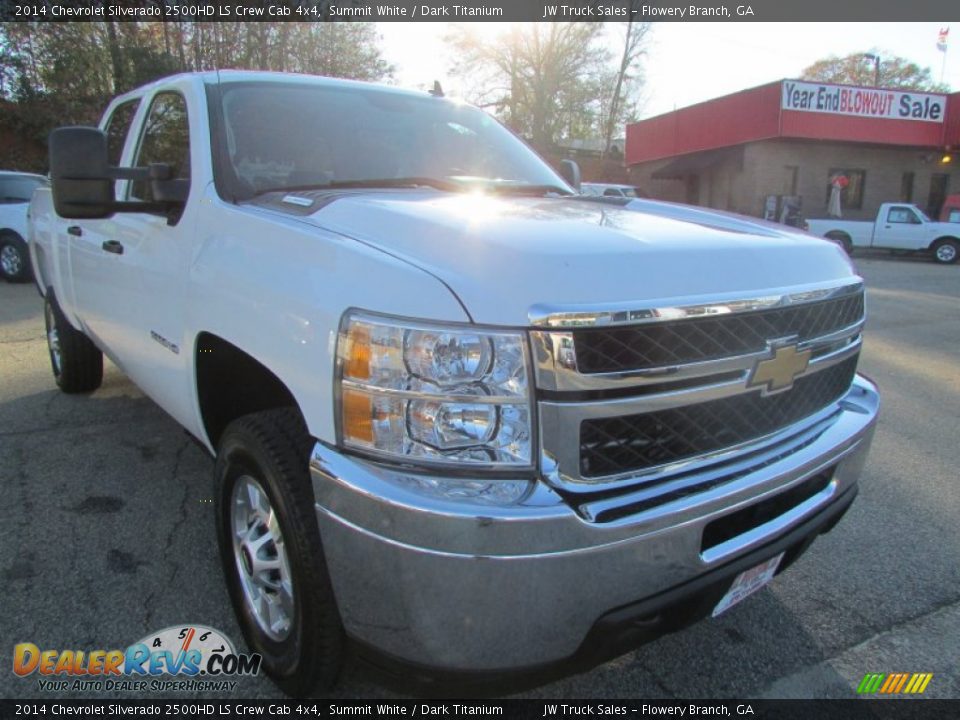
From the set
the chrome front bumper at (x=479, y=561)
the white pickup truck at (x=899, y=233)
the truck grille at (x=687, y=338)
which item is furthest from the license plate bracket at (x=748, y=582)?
the white pickup truck at (x=899, y=233)

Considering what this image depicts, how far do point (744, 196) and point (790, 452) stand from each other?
1048 inches

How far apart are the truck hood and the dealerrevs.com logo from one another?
4.60ft

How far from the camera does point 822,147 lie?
26.0 meters

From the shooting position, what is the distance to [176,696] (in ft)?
6.80

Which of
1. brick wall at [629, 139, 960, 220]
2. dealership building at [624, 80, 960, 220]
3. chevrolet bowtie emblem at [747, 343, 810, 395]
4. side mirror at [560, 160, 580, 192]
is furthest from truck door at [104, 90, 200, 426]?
brick wall at [629, 139, 960, 220]

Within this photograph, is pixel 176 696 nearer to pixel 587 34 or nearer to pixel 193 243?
pixel 193 243

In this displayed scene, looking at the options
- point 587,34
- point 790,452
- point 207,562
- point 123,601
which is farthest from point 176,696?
point 587,34

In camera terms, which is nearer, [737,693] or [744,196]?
[737,693]

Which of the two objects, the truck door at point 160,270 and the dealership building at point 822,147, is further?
the dealership building at point 822,147

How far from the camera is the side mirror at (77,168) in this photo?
2355mm

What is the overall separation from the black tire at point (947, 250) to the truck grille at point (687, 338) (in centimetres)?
2306

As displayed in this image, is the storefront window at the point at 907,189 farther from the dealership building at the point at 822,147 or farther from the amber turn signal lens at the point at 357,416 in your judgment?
the amber turn signal lens at the point at 357,416

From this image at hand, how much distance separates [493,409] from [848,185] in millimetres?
30101

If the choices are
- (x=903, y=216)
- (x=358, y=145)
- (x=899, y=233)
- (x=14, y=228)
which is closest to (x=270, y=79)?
(x=358, y=145)
